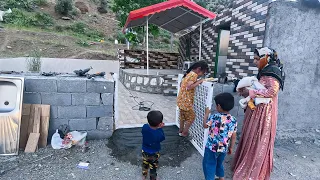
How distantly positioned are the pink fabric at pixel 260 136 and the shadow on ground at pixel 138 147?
87 centimetres

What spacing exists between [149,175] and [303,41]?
358 cm

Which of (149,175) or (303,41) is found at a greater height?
(303,41)

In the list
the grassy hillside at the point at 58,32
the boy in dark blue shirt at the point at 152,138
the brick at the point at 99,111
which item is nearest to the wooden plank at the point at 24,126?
the brick at the point at 99,111

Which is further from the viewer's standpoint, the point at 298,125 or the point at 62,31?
the point at 62,31

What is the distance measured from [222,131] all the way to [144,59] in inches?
346

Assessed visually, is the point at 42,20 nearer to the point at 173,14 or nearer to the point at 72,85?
the point at 173,14

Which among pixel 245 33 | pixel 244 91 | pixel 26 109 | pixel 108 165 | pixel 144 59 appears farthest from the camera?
pixel 144 59

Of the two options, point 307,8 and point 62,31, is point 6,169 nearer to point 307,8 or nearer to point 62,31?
point 307,8

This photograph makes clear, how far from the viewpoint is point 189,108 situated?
3209 mm

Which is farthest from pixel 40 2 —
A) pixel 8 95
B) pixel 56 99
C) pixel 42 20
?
pixel 56 99

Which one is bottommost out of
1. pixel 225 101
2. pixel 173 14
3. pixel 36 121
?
pixel 36 121

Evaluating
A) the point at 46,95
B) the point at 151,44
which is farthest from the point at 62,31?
the point at 46,95

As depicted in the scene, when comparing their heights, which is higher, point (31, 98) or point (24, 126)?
point (31, 98)

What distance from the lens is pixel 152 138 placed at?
2191 mm
